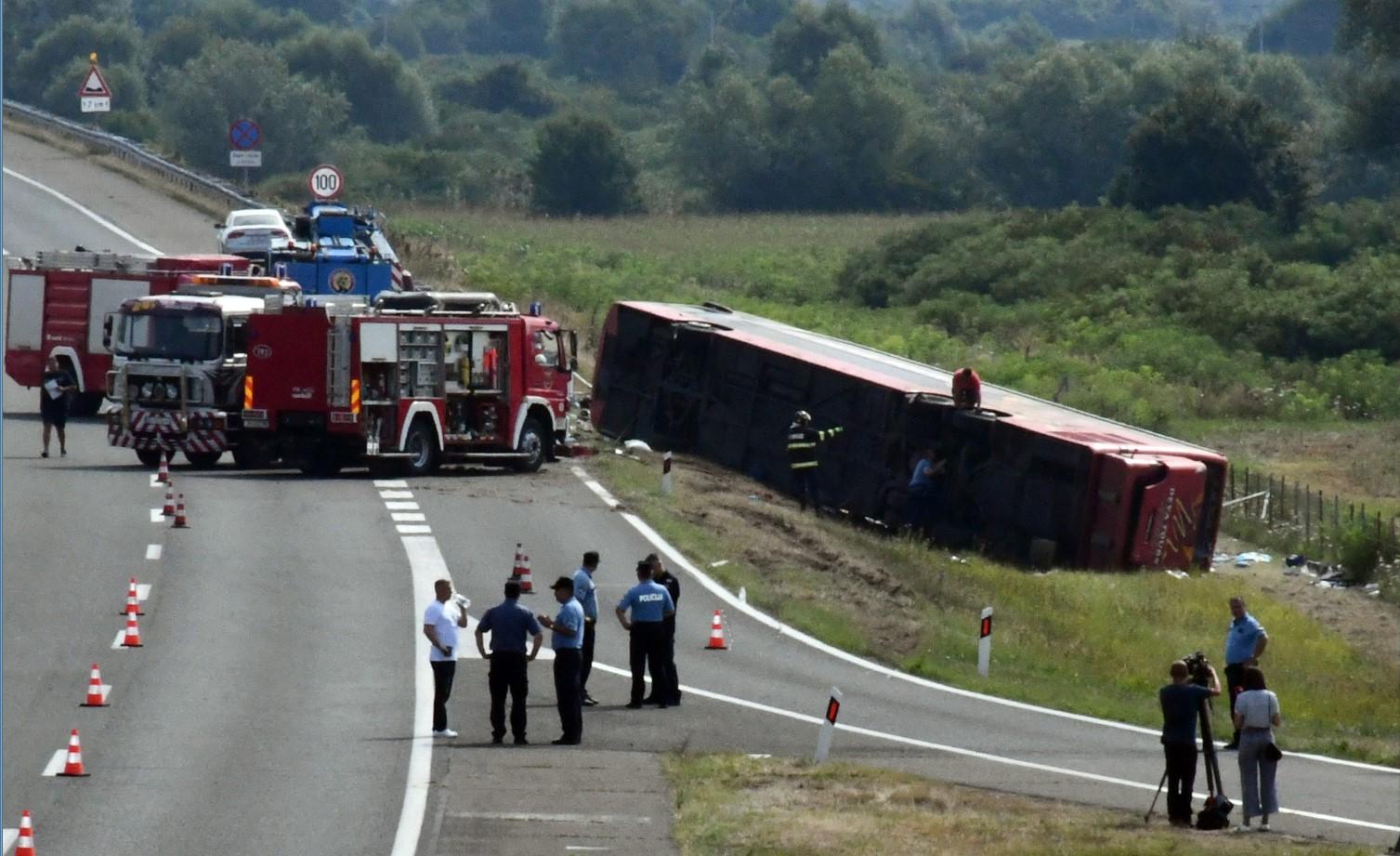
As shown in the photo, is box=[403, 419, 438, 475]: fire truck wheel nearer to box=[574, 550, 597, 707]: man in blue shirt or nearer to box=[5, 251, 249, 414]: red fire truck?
box=[5, 251, 249, 414]: red fire truck

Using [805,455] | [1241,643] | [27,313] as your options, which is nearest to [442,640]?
[1241,643]

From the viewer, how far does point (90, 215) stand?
59781 mm

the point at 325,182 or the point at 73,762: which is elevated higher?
the point at 325,182

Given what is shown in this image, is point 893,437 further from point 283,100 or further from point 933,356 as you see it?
point 283,100

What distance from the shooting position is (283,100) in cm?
10412

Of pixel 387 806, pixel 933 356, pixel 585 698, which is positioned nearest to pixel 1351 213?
pixel 933 356

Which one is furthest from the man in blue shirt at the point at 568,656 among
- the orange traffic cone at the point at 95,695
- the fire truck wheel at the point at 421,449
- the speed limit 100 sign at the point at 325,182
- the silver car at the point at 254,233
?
the speed limit 100 sign at the point at 325,182

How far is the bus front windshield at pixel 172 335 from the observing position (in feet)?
105

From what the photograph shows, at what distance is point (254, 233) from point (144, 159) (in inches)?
877

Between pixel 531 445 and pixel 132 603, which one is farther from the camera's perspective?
pixel 531 445

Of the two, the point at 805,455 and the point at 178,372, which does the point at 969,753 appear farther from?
the point at 178,372

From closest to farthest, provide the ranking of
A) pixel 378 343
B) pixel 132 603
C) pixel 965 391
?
1. pixel 132 603
2. pixel 378 343
3. pixel 965 391

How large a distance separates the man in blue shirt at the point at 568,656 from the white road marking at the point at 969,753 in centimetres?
295

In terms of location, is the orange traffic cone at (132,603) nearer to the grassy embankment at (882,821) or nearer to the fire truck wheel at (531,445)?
the grassy embankment at (882,821)
